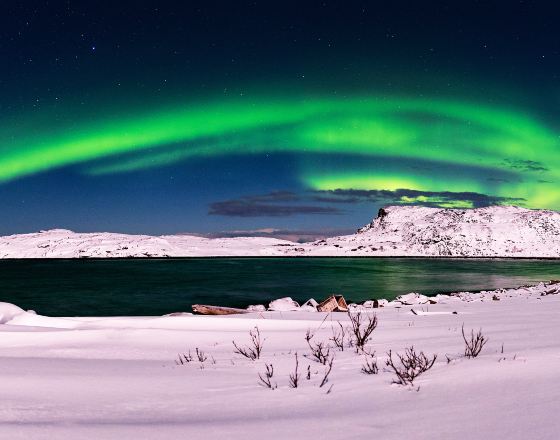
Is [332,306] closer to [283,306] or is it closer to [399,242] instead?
[283,306]

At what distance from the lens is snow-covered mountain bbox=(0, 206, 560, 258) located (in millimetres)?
103375

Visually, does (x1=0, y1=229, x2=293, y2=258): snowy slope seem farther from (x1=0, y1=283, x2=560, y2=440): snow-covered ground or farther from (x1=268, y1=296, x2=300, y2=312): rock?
(x1=0, y1=283, x2=560, y2=440): snow-covered ground

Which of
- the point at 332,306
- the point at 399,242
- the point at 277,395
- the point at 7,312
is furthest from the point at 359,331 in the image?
the point at 399,242

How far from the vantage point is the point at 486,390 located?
8.94 feet

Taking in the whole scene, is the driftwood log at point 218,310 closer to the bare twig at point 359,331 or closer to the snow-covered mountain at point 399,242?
the bare twig at point 359,331

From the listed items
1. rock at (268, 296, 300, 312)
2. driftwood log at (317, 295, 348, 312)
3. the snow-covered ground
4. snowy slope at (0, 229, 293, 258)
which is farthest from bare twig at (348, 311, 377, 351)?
snowy slope at (0, 229, 293, 258)

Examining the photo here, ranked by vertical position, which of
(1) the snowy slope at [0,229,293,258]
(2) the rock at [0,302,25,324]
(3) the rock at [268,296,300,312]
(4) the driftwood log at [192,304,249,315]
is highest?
(1) the snowy slope at [0,229,293,258]

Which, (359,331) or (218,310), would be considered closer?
(359,331)

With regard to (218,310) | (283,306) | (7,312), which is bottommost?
(283,306)

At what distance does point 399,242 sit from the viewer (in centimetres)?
11631

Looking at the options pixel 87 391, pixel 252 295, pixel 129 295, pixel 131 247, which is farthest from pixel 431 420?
pixel 131 247

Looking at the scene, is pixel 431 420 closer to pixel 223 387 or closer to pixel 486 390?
pixel 486 390

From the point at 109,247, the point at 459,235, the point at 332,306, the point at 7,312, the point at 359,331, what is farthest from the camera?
the point at 109,247

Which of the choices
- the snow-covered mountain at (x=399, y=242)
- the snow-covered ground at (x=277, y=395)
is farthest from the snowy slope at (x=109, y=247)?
the snow-covered ground at (x=277, y=395)
